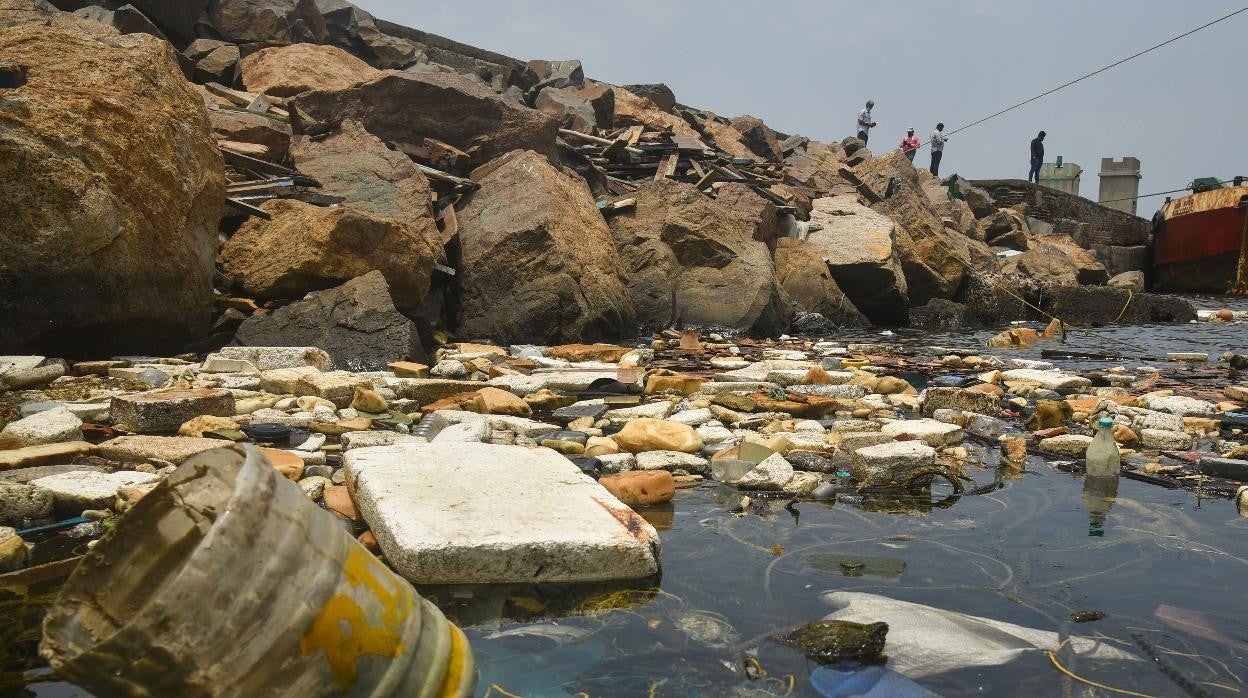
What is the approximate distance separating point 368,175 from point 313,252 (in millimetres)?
2661

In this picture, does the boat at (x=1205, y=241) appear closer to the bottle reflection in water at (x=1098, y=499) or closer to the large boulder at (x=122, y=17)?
the bottle reflection in water at (x=1098, y=499)

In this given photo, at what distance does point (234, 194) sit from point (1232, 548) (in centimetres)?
855

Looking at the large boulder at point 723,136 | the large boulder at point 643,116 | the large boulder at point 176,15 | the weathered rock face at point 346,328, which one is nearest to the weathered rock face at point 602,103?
the large boulder at point 643,116

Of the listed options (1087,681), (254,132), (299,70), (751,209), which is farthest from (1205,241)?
(1087,681)

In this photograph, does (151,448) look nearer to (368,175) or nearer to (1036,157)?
(368,175)

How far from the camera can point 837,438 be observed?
4.48 m

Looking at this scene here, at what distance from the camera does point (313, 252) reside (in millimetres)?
7770

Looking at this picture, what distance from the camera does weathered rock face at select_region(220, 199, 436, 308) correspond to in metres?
7.79

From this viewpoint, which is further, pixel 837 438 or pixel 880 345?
pixel 880 345

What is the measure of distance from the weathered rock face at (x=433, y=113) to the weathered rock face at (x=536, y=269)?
2.72m

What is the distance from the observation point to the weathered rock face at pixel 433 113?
12905 mm

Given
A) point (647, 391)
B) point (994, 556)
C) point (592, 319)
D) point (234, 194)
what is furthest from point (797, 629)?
point (234, 194)

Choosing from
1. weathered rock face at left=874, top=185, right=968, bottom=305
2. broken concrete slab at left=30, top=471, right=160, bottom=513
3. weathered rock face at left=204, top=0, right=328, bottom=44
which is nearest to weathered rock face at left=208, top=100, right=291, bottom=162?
weathered rock face at left=204, top=0, right=328, bottom=44

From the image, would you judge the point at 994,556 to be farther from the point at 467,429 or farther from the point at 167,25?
the point at 167,25
